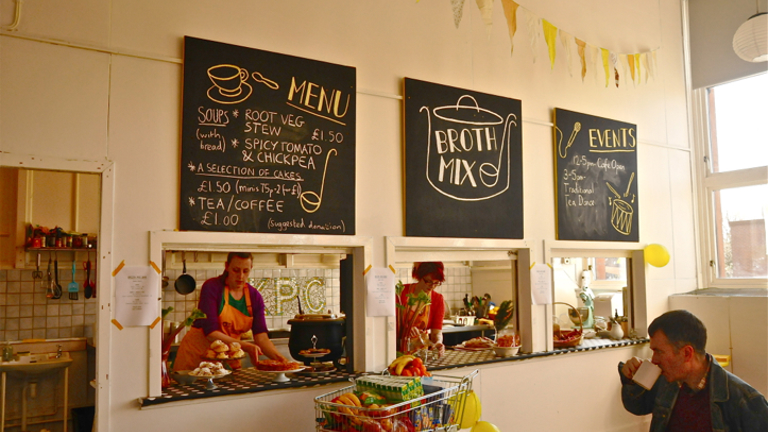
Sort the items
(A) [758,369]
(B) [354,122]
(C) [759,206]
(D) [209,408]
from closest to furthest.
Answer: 1. (D) [209,408]
2. (B) [354,122]
3. (A) [758,369]
4. (C) [759,206]

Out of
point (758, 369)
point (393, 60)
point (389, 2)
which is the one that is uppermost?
point (389, 2)

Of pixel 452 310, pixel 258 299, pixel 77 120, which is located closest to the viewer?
pixel 77 120

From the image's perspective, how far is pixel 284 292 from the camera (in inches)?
284

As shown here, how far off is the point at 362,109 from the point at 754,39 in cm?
340

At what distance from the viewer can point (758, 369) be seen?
16.3ft

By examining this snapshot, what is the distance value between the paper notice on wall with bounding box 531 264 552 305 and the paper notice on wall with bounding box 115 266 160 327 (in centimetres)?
268

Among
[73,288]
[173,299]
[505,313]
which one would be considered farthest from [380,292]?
[73,288]

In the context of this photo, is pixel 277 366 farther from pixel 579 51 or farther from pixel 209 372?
pixel 579 51

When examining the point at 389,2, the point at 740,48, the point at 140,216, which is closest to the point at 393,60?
the point at 389,2

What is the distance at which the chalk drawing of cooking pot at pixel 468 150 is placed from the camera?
4.02 meters

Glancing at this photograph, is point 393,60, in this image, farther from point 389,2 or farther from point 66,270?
point 66,270

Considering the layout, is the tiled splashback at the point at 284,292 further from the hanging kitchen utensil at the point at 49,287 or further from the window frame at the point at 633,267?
the window frame at the point at 633,267

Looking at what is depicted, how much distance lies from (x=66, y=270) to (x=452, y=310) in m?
4.49

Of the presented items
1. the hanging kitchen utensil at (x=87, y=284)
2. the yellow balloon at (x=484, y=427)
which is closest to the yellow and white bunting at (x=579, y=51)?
the yellow balloon at (x=484, y=427)
